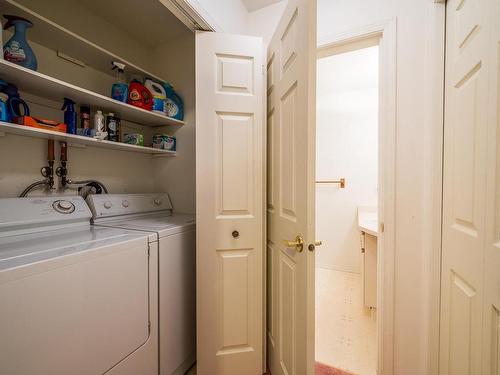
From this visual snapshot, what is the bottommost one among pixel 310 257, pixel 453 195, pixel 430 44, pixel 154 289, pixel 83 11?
pixel 154 289

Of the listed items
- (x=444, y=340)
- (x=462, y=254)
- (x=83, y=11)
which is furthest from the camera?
(x=83, y=11)

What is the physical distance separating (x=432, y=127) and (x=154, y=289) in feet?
5.49

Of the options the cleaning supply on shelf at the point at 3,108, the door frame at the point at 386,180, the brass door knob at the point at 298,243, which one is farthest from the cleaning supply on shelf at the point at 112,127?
the door frame at the point at 386,180

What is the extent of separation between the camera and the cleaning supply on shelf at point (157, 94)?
1.60m

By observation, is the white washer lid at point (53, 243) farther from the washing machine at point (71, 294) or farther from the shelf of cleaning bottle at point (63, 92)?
the shelf of cleaning bottle at point (63, 92)

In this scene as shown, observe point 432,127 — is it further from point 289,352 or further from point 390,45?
point 289,352

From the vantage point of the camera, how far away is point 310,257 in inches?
35.1

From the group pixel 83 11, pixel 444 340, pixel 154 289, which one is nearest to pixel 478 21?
pixel 444 340

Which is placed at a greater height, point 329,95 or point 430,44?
point 329,95

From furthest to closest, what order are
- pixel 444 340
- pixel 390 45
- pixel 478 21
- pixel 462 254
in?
1. pixel 390 45
2. pixel 444 340
3. pixel 462 254
4. pixel 478 21

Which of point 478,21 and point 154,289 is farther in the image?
point 154,289

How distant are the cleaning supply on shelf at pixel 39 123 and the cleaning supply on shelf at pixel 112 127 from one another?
0.90 ft

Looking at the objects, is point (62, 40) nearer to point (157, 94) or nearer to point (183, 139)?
point (157, 94)

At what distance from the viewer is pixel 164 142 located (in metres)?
1.78
